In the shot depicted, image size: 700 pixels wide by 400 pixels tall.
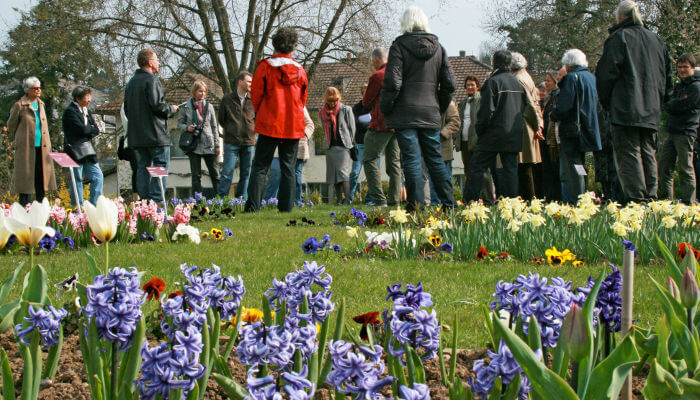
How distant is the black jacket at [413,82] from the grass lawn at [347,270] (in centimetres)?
150

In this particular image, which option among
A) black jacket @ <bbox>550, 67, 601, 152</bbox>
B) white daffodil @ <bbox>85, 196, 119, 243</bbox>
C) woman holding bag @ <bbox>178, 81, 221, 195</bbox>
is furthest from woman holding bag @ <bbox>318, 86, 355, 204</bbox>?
white daffodil @ <bbox>85, 196, 119, 243</bbox>

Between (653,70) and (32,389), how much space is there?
20.4 ft

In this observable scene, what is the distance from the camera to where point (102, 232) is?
1.91 meters

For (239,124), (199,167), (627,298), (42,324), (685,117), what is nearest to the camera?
(627,298)

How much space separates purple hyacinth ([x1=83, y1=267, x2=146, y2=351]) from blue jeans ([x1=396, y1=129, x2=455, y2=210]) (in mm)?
5438

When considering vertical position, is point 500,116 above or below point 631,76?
below

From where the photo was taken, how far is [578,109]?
25.2 ft

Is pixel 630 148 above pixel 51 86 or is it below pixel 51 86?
below

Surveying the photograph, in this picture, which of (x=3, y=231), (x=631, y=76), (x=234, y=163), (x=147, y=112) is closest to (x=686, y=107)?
(x=631, y=76)

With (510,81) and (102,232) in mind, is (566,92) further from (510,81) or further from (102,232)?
(102,232)

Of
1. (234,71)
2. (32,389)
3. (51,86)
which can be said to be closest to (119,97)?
(234,71)

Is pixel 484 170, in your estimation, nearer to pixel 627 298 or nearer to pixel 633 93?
pixel 633 93

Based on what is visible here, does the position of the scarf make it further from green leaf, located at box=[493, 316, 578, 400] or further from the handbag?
green leaf, located at box=[493, 316, 578, 400]

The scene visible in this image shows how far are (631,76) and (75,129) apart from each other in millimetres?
6193
